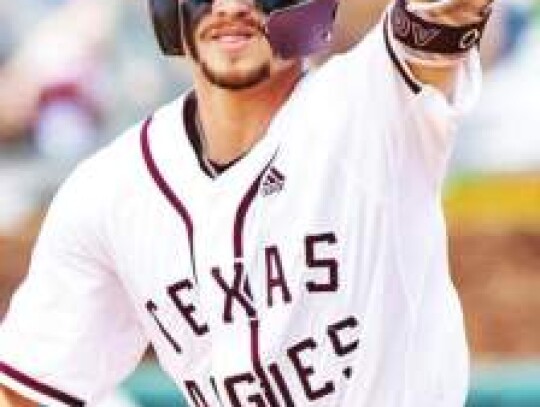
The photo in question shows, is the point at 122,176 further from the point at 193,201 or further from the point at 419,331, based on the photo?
the point at 419,331

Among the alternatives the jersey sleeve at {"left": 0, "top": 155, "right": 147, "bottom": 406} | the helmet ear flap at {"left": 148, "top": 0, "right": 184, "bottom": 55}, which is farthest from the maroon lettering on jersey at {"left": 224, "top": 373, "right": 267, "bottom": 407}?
the helmet ear flap at {"left": 148, "top": 0, "right": 184, "bottom": 55}

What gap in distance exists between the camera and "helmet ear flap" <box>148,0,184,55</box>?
3.45 m

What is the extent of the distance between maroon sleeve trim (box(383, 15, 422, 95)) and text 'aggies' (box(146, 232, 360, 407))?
0.30 m

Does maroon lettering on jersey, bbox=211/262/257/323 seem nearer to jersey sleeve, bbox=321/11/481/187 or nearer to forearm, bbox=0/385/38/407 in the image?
jersey sleeve, bbox=321/11/481/187

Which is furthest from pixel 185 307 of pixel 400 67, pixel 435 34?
pixel 435 34

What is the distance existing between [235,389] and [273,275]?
21 cm

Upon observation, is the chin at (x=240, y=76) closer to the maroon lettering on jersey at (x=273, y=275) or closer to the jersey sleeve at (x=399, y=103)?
the jersey sleeve at (x=399, y=103)

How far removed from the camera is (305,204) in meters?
3.29

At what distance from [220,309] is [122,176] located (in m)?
0.30

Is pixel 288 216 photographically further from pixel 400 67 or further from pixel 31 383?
pixel 31 383

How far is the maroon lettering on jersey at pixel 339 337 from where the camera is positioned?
3291 mm

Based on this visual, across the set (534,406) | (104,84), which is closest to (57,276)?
(534,406)

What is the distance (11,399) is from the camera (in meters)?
3.71

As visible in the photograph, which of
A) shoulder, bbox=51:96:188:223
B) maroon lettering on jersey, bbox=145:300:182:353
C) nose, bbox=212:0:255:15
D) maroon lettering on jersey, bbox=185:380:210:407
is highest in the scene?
nose, bbox=212:0:255:15
